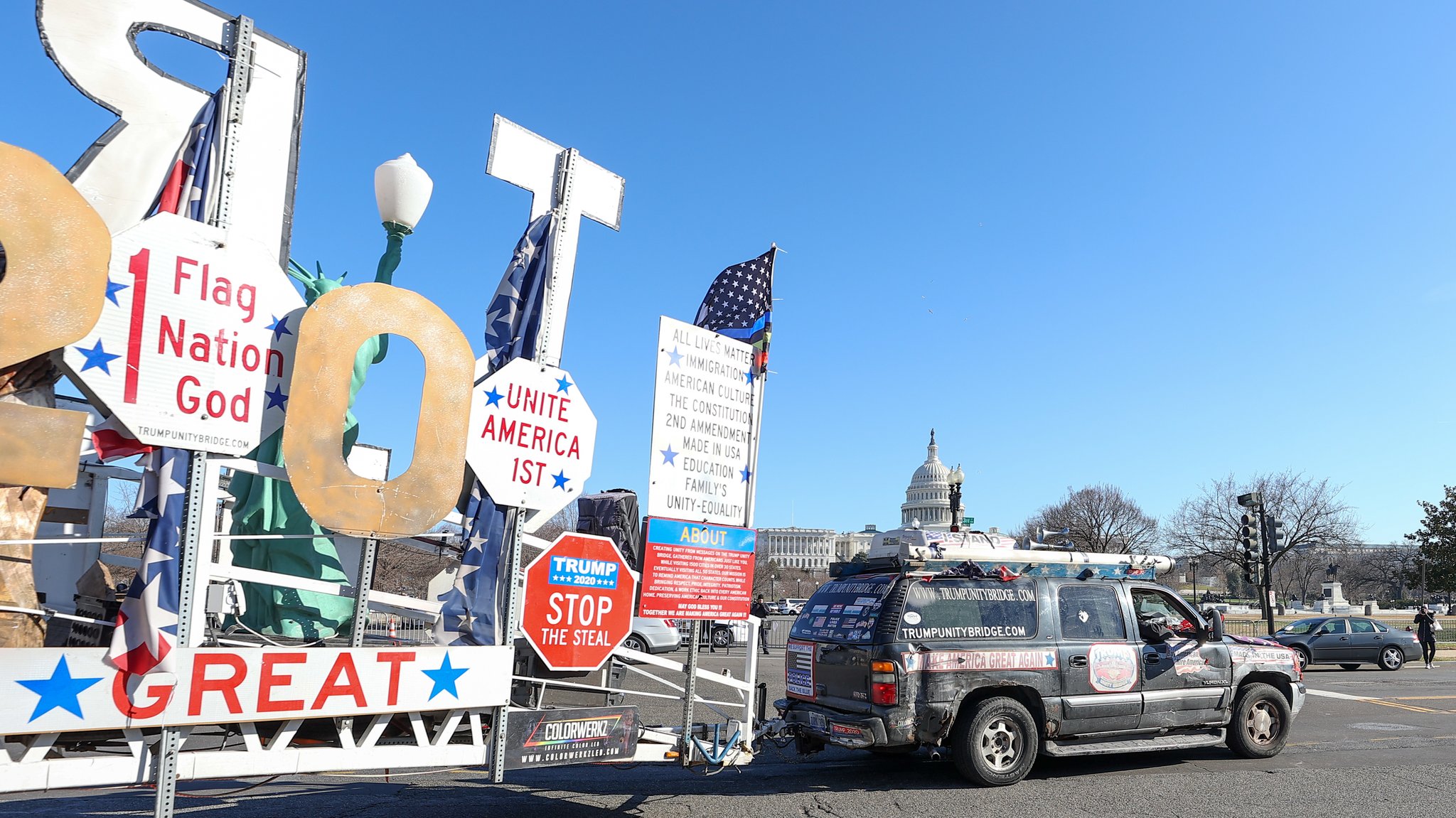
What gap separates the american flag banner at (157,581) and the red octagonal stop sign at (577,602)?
6.36 ft

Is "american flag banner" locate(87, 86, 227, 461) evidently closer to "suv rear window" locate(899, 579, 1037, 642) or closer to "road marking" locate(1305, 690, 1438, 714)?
"suv rear window" locate(899, 579, 1037, 642)

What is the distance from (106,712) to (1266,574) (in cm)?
2952

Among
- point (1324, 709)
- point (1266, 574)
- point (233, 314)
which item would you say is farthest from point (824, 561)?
point (233, 314)

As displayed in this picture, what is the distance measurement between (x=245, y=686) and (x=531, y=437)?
2087 millimetres

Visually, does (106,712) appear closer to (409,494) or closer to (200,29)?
(409,494)

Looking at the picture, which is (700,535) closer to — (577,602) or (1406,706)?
(577,602)

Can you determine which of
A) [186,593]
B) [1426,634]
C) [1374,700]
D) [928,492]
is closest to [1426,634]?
[1426,634]

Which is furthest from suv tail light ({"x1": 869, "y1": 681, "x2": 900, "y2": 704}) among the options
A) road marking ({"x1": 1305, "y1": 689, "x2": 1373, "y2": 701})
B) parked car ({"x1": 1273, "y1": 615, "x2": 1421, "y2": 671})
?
parked car ({"x1": 1273, "y1": 615, "x2": 1421, "y2": 671})

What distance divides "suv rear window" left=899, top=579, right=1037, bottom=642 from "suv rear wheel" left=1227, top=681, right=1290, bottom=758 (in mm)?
2797

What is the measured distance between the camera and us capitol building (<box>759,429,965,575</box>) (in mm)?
134000

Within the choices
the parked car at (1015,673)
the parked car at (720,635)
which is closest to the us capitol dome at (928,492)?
the parked car at (720,635)

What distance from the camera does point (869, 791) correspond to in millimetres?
7633

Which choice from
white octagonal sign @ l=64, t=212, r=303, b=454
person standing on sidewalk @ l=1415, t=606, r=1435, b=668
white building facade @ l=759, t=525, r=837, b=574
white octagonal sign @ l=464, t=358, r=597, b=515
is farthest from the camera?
white building facade @ l=759, t=525, r=837, b=574

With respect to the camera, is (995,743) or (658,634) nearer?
(995,743)
